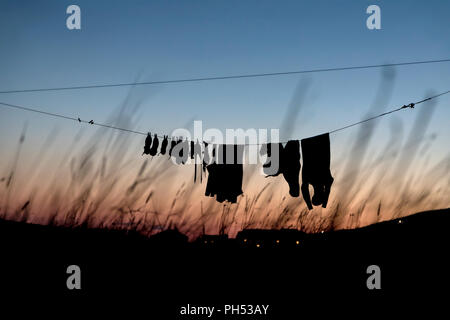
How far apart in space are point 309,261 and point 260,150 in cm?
295

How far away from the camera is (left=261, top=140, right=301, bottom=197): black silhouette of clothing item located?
8141 mm

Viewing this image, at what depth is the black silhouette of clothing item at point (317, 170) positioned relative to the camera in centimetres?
778

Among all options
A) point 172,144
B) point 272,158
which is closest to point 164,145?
point 172,144

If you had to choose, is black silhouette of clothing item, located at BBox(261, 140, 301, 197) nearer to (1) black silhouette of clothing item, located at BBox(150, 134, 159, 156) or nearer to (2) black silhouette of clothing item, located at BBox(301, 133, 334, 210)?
(2) black silhouette of clothing item, located at BBox(301, 133, 334, 210)

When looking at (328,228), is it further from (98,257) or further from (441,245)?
(98,257)

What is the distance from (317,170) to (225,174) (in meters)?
2.47

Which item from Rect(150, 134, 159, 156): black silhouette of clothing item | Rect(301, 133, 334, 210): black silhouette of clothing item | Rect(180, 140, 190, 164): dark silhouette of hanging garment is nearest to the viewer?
Rect(301, 133, 334, 210): black silhouette of clothing item

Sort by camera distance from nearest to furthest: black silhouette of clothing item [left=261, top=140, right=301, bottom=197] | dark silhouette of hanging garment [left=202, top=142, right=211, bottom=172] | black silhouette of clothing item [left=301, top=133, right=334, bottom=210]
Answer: black silhouette of clothing item [left=301, top=133, right=334, bottom=210] < black silhouette of clothing item [left=261, top=140, right=301, bottom=197] < dark silhouette of hanging garment [left=202, top=142, right=211, bottom=172]

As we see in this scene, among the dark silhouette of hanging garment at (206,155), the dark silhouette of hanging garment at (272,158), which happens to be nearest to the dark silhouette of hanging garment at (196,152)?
the dark silhouette of hanging garment at (206,155)

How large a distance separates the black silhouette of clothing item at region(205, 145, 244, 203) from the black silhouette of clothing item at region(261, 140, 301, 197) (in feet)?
3.12

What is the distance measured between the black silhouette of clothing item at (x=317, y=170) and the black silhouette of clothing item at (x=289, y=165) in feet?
0.69

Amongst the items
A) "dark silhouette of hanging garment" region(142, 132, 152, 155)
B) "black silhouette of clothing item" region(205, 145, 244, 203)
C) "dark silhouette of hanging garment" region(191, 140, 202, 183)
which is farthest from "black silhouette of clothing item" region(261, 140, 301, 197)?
"dark silhouette of hanging garment" region(142, 132, 152, 155)

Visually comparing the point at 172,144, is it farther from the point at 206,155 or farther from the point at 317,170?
the point at 317,170

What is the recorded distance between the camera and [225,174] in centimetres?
916
